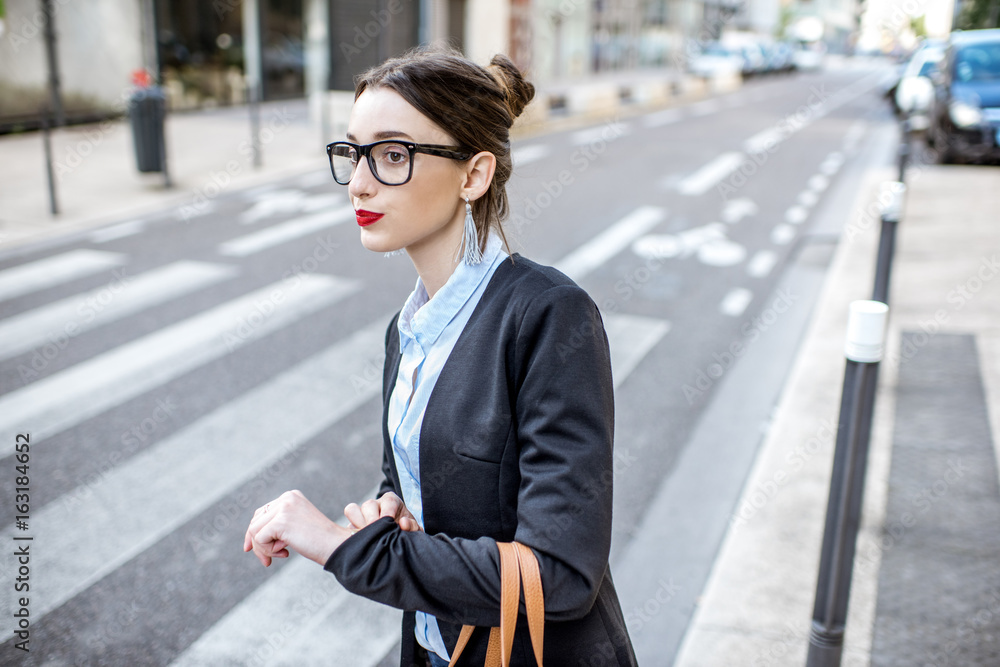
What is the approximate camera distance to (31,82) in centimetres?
1551

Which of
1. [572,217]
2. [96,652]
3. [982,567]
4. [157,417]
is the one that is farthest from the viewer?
[572,217]

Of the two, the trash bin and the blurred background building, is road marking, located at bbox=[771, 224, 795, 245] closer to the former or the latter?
the blurred background building

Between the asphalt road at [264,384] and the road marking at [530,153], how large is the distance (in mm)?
2319

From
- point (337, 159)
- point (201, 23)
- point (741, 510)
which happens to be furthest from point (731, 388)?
point (201, 23)

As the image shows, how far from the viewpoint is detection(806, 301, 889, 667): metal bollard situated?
2.58 metres

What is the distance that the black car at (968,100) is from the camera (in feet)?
42.4

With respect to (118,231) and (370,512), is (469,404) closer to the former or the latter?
(370,512)

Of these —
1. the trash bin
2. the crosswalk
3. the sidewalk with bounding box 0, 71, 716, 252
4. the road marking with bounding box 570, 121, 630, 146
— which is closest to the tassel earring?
the crosswalk

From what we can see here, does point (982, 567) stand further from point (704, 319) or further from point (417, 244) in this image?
point (704, 319)

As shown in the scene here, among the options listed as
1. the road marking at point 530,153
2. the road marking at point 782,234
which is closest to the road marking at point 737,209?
the road marking at point 782,234

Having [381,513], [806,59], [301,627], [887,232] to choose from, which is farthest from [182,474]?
[806,59]

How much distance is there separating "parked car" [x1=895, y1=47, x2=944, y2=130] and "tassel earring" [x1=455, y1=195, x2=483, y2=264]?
54.4 ft

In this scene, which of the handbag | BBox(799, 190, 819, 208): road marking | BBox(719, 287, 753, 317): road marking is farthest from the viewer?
BBox(799, 190, 819, 208): road marking

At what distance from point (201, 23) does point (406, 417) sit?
20183 mm
